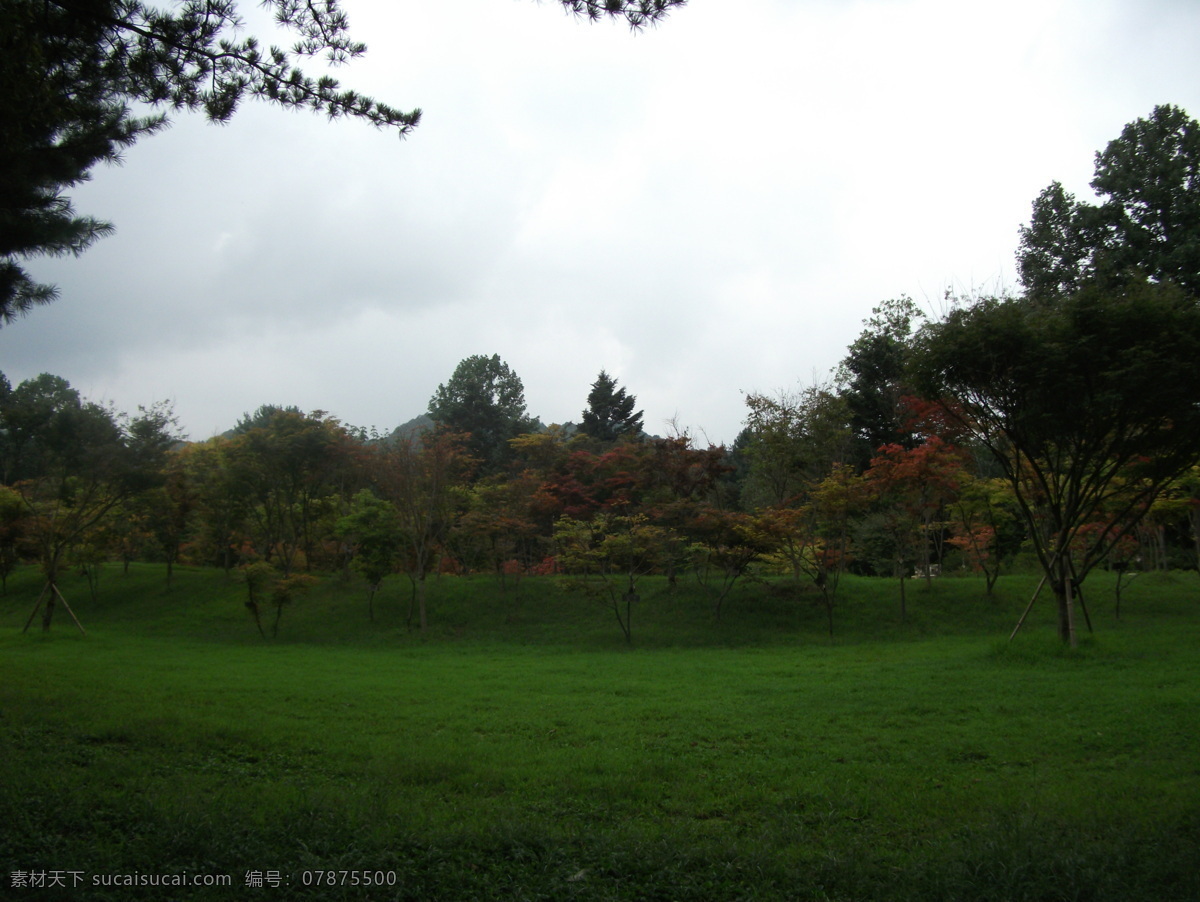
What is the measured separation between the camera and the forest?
11789mm

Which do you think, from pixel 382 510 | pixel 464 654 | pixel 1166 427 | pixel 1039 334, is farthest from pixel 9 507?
pixel 1166 427

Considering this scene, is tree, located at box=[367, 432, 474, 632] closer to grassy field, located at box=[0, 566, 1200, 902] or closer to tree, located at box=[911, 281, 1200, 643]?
grassy field, located at box=[0, 566, 1200, 902]

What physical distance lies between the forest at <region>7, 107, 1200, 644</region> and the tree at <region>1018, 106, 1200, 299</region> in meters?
0.05

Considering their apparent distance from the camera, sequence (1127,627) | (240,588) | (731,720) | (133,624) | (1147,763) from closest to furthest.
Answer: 1. (1147,763)
2. (731,720)
3. (1127,627)
4. (133,624)
5. (240,588)

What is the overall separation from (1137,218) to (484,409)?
34262mm

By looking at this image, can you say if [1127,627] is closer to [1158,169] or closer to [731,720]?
[1158,169]

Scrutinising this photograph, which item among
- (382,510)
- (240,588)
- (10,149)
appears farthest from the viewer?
(240,588)

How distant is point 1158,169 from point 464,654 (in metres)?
19.1

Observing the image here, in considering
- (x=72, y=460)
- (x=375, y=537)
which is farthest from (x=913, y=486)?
(x=72, y=460)

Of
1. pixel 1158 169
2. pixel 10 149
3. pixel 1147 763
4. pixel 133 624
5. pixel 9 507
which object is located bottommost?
pixel 133 624

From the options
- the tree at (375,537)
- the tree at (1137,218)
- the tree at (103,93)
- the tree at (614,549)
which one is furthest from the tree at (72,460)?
the tree at (1137,218)

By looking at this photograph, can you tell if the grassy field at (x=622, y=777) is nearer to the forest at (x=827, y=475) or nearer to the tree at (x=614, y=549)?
the forest at (x=827, y=475)

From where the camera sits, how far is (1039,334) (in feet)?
37.3

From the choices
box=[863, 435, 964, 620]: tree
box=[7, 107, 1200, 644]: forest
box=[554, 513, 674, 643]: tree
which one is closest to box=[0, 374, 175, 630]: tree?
box=[7, 107, 1200, 644]: forest
